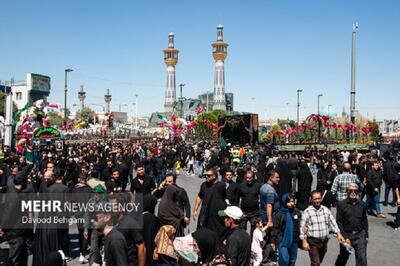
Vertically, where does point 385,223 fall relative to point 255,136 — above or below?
below

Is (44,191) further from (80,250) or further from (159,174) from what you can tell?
(159,174)

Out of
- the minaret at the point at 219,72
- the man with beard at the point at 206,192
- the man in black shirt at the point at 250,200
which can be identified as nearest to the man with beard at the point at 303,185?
the man in black shirt at the point at 250,200

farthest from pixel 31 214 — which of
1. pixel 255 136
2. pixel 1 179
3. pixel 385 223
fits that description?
pixel 255 136

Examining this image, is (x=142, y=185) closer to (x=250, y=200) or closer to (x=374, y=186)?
(x=250, y=200)

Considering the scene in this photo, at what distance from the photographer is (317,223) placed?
6941mm

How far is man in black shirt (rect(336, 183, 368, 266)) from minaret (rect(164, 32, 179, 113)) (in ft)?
455

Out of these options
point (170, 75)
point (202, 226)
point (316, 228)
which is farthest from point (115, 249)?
point (170, 75)

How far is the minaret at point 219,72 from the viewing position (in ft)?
452

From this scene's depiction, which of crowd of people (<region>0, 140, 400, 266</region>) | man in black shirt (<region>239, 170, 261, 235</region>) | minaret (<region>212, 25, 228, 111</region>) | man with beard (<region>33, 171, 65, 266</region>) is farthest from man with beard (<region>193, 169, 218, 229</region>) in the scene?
minaret (<region>212, 25, 228, 111</region>)

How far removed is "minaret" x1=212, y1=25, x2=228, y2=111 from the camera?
5418 inches

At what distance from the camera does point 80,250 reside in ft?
29.3

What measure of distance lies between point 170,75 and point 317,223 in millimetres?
143042

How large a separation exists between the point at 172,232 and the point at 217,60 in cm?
13492

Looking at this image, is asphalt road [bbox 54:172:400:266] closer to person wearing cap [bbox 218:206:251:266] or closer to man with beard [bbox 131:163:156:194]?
man with beard [bbox 131:163:156:194]
